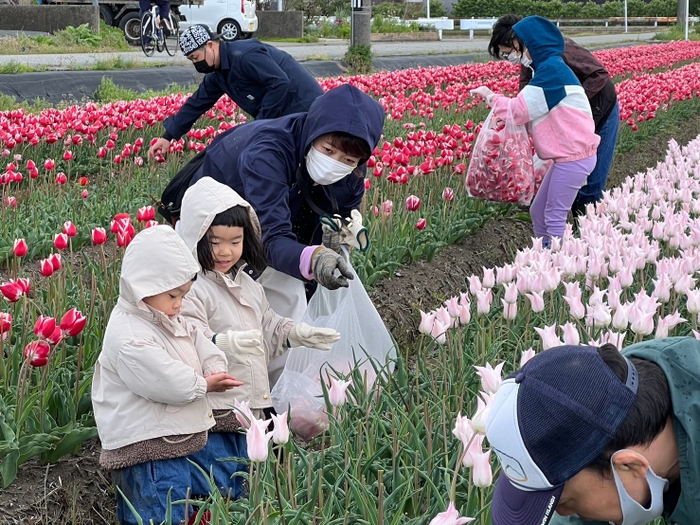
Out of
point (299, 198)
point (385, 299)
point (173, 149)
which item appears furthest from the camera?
point (173, 149)

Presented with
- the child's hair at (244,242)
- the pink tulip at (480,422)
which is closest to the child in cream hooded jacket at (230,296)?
the child's hair at (244,242)

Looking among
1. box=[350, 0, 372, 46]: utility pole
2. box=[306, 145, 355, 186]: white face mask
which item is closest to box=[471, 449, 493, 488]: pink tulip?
box=[306, 145, 355, 186]: white face mask

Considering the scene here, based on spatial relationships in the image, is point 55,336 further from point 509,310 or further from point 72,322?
point 509,310

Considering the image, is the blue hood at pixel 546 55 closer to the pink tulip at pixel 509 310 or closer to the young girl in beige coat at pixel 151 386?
the pink tulip at pixel 509 310

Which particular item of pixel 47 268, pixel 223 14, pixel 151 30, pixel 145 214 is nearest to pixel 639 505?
pixel 47 268

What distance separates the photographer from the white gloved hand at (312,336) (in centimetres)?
306

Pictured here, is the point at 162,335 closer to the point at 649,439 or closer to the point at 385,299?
the point at 649,439

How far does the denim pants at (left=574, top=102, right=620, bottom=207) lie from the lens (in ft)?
21.5

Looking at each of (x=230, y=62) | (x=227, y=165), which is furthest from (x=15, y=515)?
(x=230, y=62)

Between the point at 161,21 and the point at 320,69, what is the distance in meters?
4.38

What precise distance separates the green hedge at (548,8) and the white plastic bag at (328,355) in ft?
155

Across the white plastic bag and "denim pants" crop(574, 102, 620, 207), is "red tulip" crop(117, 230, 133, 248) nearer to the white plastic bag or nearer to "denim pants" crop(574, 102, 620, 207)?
the white plastic bag

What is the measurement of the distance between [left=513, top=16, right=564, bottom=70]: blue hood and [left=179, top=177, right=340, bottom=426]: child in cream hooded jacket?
2.97 meters

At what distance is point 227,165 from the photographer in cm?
356
